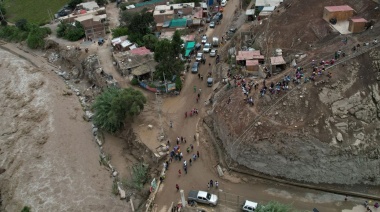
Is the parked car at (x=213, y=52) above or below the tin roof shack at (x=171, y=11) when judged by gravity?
below

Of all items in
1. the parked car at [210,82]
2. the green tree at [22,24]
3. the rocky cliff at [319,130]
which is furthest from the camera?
the green tree at [22,24]

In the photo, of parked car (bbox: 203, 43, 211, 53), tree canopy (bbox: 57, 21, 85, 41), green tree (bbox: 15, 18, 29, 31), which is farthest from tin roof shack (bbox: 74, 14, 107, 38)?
parked car (bbox: 203, 43, 211, 53)

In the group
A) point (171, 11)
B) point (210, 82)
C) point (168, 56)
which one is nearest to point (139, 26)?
point (171, 11)

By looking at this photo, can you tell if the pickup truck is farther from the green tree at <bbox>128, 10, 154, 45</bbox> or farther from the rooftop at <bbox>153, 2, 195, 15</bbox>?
the rooftop at <bbox>153, 2, 195, 15</bbox>

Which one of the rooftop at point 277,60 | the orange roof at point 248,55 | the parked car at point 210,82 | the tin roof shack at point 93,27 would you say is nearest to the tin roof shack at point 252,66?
the orange roof at point 248,55

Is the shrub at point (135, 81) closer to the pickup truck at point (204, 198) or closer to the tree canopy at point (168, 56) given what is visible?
the tree canopy at point (168, 56)

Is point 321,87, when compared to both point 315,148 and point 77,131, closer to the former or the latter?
point 315,148

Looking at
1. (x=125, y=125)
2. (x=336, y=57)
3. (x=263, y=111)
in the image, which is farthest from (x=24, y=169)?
(x=336, y=57)

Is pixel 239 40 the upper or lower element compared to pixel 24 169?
upper

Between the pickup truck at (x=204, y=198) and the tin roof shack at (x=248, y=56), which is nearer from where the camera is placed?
the pickup truck at (x=204, y=198)
